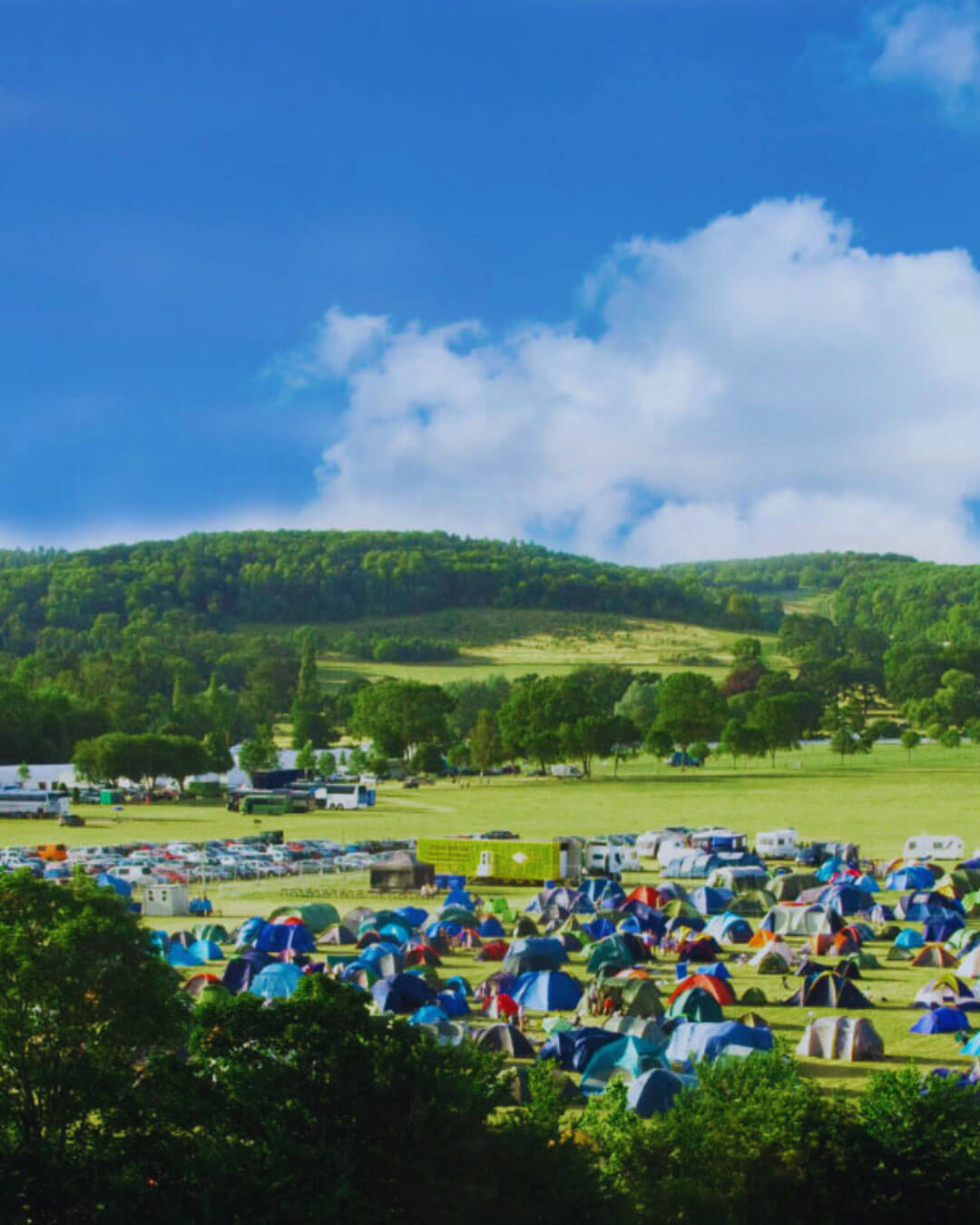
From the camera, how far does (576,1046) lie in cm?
1998

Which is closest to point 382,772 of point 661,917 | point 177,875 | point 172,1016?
point 177,875

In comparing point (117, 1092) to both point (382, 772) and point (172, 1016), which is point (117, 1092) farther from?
point (382, 772)

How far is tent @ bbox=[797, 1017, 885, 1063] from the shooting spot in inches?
821

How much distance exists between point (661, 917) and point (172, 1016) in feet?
75.2

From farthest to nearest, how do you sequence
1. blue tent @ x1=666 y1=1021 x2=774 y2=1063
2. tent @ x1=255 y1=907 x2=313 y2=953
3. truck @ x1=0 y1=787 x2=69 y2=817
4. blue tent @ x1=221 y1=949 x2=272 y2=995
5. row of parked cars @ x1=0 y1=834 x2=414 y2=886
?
1. truck @ x1=0 y1=787 x2=69 y2=817
2. row of parked cars @ x1=0 y1=834 x2=414 y2=886
3. tent @ x1=255 y1=907 x2=313 y2=953
4. blue tent @ x1=221 y1=949 x2=272 y2=995
5. blue tent @ x1=666 y1=1021 x2=774 y2=1063

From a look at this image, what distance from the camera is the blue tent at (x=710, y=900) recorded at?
37.7 m

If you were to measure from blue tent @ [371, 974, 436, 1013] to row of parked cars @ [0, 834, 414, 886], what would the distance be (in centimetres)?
1879

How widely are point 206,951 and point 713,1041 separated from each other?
13736 mm

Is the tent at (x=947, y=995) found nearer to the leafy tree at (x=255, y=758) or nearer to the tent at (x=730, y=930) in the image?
the tent at (x=730, y=930)

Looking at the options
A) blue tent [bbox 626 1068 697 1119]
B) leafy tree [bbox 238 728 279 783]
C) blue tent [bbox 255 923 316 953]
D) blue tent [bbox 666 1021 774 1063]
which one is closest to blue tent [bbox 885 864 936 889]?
blue tent [bbox 255 923 316 953]

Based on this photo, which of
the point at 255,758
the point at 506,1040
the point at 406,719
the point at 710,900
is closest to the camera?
the point at 506,1040

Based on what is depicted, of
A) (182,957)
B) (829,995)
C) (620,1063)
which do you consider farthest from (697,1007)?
(182,957)

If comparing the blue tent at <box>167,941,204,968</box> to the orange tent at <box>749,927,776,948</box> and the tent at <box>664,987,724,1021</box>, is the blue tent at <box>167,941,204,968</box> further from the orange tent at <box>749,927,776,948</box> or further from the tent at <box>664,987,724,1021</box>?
the orange tent at <box>749,927,776,948</box>

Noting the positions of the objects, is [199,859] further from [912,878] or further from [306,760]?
[306,760]
